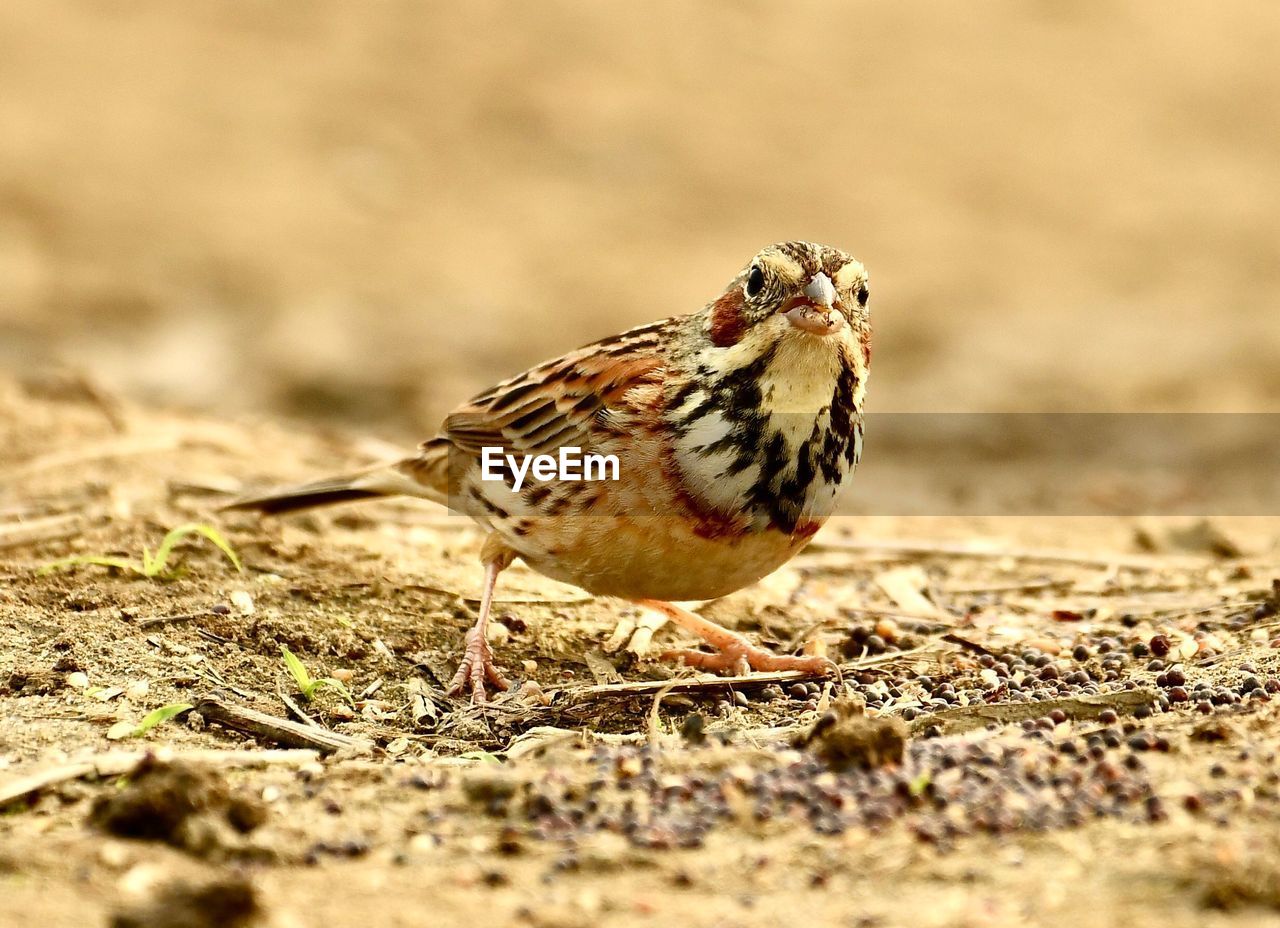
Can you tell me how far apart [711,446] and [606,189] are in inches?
383

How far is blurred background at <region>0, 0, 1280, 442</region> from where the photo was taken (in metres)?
11.9

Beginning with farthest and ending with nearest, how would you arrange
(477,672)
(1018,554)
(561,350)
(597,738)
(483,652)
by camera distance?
(561,350) → (1018,554) → (483,652) → (477,672) → (597,738)

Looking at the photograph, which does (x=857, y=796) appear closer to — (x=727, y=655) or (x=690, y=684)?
(x=690, y=684)

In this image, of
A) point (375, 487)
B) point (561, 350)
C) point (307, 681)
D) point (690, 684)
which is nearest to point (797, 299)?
point (690, 684)

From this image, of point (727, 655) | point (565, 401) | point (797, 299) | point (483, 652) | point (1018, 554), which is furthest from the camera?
point (1018, 554)

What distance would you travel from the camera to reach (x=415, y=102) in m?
16.1

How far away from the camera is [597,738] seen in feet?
16.7

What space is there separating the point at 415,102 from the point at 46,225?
4148 millimetres

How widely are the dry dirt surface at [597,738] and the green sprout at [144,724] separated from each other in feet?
0.07

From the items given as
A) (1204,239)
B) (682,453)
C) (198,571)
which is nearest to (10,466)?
(198,571)

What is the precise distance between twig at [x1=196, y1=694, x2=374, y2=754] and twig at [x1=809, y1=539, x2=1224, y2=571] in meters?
3.23

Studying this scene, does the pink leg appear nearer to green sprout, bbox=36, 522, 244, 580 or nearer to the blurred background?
green sprout, bbox=36, 522, 244, 580

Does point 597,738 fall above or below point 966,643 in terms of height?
below

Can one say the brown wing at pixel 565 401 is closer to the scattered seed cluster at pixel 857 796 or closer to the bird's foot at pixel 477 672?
the bird's foot at pixel 477 672
